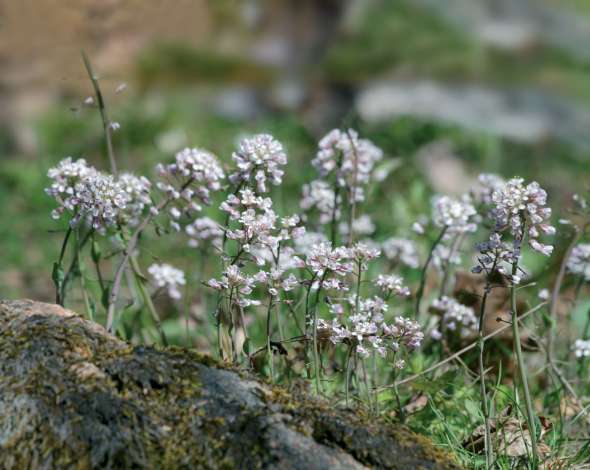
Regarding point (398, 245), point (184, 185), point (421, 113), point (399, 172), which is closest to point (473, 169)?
point (399, 172)

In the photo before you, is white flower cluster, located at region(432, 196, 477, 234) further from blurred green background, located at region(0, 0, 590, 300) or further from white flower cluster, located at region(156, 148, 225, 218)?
blurred green background, located at region(0, 0, 590, 300)

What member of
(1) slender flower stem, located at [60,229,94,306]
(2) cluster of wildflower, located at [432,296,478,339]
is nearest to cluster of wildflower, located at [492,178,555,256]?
(2) cluster of wildflower, located at [432,296,478,339]

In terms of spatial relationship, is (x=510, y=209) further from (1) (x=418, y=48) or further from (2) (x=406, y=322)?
(1) (x=418, y=48)

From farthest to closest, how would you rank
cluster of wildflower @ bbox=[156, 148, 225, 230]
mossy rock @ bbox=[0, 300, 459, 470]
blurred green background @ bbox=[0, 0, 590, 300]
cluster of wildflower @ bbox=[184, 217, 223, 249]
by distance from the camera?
blurred green background @ bbox=[0, 0, 590, 300]
cluster of wildflower @ bbox=[184, 217, 223, 249]
cluster of wildflower @ bbox=[156, 148, 225, 230]
mossy rock @ bbox=[0, 300, 459, 470]

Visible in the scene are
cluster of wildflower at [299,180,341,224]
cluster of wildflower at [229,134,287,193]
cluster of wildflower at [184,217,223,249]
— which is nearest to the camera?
cluster of wildflower at [229,134,287,193]

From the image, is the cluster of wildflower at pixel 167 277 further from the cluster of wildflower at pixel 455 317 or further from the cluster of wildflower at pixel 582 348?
the cluster of wildflower at pixel 582 348

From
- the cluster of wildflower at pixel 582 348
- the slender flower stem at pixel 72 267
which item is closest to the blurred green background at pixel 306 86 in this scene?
the cluster of wildflower at pixel 582 348

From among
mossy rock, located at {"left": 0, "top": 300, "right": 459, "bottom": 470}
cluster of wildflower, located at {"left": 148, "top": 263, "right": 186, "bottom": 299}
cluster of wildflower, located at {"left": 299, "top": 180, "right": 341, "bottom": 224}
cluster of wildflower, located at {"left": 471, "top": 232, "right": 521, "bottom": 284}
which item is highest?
cluster of wildflower, located at {"left": 299, "top": 180, "right": 341, "bottom": 224}
